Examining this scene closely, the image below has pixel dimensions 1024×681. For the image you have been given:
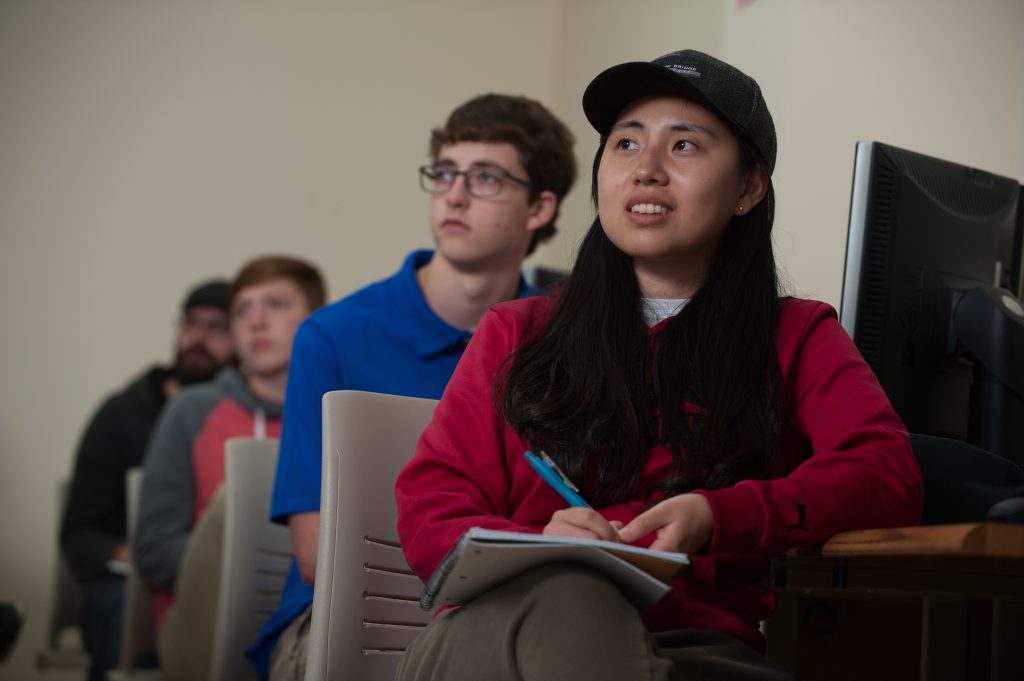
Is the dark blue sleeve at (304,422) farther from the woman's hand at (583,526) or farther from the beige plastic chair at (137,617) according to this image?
the beige plastic chair at (137,617)

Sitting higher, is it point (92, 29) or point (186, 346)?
point (92, 29)

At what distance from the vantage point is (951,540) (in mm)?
970

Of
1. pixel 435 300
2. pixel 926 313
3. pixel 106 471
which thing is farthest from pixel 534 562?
pixel 106 471

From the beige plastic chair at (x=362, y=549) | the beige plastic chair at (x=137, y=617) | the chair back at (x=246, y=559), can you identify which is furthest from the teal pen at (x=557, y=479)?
the beige plastic chair at (x=137, y=617)

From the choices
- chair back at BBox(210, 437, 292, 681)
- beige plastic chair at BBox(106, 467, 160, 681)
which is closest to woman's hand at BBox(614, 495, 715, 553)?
chair back at BBox(210, 437, 292, 681)

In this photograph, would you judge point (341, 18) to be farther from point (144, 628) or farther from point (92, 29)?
point (144, 628)

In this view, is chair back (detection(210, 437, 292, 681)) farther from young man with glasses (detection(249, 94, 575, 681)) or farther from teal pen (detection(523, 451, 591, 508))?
teal pen (detection(523, 451, 591, 508))

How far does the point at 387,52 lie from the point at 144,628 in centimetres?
268

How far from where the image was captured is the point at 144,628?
3.52 meters

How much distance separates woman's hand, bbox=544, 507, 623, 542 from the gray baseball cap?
1.75 feet

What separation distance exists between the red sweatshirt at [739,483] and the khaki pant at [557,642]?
11 cm

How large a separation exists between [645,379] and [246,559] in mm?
1064

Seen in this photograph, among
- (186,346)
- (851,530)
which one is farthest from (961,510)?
(186,346)

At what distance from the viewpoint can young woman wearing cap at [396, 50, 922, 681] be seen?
45.2 inches
